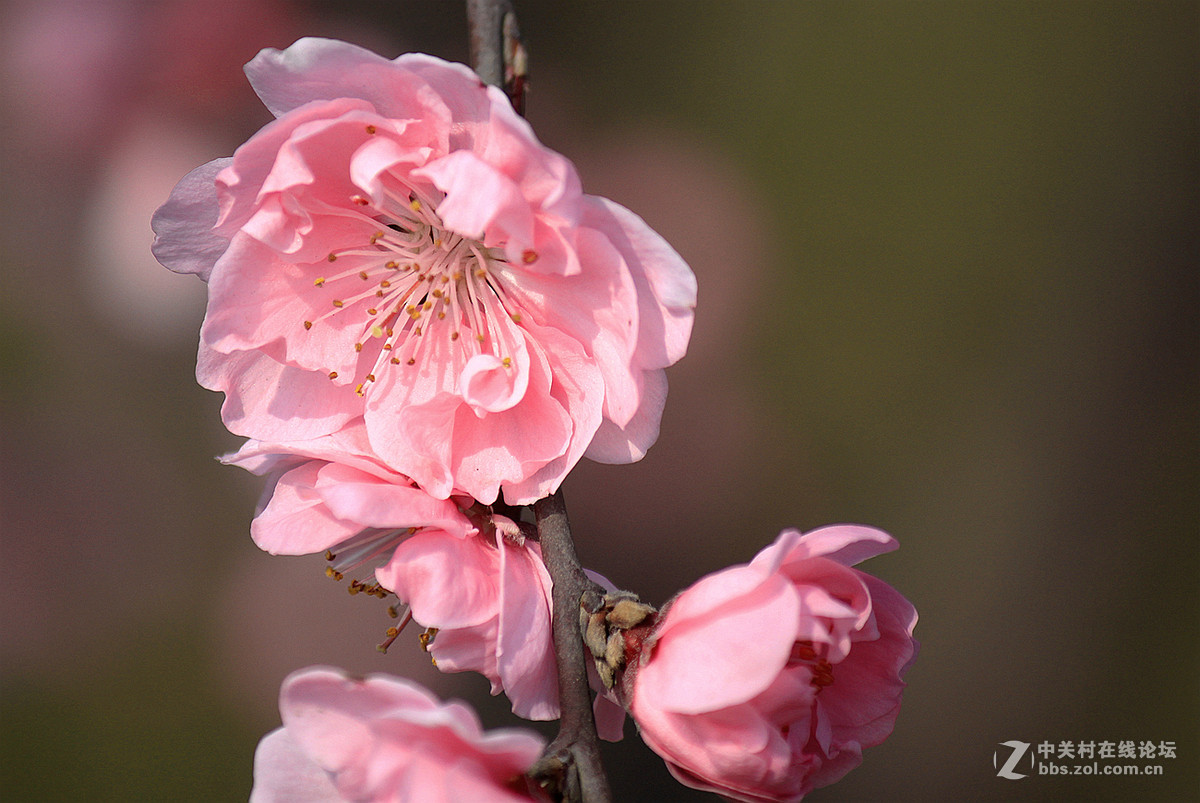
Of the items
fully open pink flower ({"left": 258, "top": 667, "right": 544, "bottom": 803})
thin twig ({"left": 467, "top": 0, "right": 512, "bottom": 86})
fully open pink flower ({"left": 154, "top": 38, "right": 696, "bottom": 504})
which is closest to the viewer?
fully open pink flower ({"left": 258, "top": 667, "right": 544, "bottom": 803})

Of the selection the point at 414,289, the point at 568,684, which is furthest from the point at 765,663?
A: the point at 414,289

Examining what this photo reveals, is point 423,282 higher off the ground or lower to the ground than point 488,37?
lower

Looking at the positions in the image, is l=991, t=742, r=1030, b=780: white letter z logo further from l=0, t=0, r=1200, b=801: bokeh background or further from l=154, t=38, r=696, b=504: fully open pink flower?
l=154, t=38, r=696, b=504: fully open pink flower

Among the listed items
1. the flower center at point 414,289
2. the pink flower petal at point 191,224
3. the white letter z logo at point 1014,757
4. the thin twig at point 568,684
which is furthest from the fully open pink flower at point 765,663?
the white letter z logo at point 1014,757

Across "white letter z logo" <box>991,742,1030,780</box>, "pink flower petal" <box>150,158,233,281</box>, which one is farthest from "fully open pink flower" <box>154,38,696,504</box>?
"white letter z logo" <box>991,742,1030,780</box>

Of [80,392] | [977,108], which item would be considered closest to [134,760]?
[80,392]

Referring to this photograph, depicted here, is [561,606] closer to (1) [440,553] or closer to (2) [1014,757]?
(1) [440,553]

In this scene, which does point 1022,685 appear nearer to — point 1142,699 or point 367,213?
point 1142,699
